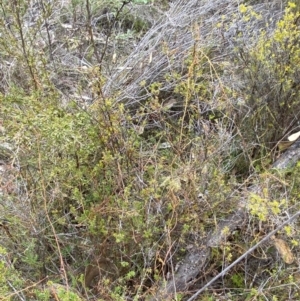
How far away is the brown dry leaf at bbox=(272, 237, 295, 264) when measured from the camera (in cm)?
178

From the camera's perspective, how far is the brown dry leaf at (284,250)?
178 centimetres

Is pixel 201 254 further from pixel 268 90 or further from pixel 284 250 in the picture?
pixel 268 90

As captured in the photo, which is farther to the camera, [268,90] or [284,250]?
[268,90]

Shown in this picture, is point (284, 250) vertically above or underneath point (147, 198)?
underneath

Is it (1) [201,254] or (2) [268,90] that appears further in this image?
(2) [268,90]

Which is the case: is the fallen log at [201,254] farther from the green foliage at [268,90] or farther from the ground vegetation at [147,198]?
the green foliage at [268,90]

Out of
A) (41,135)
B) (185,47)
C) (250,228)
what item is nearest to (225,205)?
(250,228)

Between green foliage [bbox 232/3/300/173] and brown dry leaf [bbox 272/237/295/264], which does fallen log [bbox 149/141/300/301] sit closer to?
brown dry leaf [bbox 272/237/295/264]

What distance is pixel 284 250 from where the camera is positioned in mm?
1795

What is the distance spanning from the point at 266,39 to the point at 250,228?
102 centimetres

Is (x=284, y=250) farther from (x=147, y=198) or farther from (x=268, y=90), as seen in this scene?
(x=268, y=90)

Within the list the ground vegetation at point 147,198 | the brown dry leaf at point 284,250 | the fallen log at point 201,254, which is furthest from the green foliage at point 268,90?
the brown dry leaf at point 284,250

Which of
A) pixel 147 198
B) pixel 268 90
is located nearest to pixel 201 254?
pixel 147 198

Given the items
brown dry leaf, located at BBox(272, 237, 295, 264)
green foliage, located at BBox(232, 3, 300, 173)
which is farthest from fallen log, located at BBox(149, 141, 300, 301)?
green foliage, located at BBox(232, 3, 300, 173)
